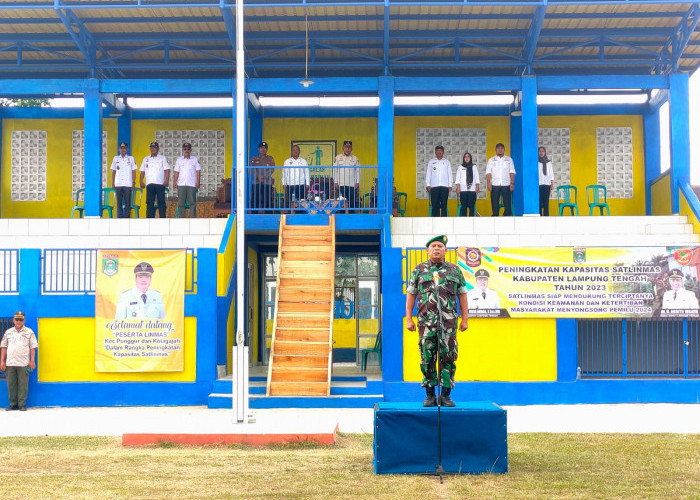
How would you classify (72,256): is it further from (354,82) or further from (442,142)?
(442,142)

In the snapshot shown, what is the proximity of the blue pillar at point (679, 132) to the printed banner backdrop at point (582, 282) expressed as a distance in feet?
11.2

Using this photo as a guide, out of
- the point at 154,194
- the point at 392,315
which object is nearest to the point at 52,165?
the point at 154,194

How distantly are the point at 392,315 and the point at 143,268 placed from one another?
426 centimetres

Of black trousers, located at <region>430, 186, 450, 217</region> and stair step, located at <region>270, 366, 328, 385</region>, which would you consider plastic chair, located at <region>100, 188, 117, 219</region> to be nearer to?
black trousers, located at <region>430, 186, 450, 217</region>

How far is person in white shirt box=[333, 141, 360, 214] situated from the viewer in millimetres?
17688

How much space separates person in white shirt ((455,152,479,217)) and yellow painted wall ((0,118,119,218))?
854 centimetres

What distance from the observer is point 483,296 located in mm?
15438

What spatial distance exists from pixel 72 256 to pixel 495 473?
9.83 meters

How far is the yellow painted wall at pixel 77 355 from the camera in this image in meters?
15.5

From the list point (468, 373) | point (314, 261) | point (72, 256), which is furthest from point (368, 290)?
point (72, 256)

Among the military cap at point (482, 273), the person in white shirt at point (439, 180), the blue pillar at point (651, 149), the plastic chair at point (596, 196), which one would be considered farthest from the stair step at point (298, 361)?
the blue pillar at point (651, 149)

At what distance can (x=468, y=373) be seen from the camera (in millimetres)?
15359

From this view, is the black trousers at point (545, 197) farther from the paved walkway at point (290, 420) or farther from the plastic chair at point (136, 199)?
the plastic chair at point (136, 199)

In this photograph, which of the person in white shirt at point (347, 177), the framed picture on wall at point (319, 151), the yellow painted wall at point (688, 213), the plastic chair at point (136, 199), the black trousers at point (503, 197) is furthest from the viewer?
the framed picture on wall at point (319, 151)
